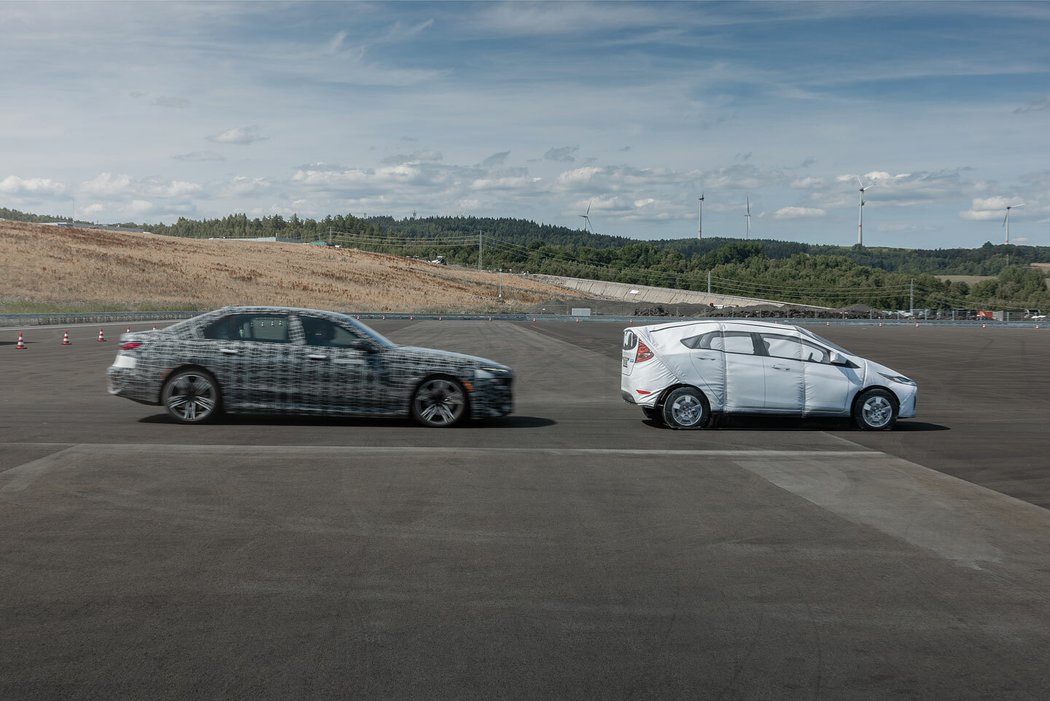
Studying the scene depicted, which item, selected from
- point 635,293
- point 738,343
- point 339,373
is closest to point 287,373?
point 339,373

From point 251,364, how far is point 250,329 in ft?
1.63

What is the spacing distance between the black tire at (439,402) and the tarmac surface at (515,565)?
57 cm

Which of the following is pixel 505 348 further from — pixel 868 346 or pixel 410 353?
pixel 410 353

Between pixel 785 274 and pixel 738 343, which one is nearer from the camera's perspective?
pixel 738 343

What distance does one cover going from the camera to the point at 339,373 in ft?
44.0

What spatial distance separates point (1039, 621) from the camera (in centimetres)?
575

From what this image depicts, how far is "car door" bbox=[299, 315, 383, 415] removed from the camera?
13383mm

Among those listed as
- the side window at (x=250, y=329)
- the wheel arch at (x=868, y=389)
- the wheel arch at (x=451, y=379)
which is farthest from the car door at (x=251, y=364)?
the wheel arch at (x=868, y=389)

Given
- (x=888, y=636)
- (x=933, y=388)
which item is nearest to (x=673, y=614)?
(x=888, y=636)

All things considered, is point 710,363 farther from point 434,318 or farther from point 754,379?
point 434,318

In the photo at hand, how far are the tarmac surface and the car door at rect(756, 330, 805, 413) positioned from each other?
111 cm

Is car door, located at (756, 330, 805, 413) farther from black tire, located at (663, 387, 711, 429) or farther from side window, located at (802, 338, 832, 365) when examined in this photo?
black tire, located at (663, 387, 711, 429)

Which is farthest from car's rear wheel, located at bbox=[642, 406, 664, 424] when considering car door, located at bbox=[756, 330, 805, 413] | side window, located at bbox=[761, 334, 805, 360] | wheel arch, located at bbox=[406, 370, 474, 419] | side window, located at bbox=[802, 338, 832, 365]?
wheel arch, located at bbox=[406, 370, 474, 419]

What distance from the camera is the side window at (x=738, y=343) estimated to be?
14250mm
